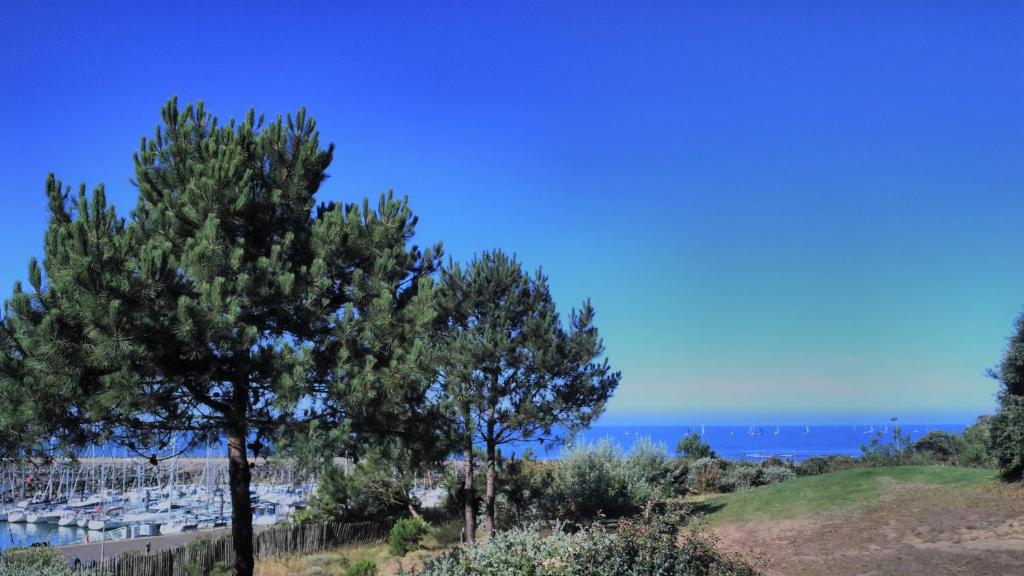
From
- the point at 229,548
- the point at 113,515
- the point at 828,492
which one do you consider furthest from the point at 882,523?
the point at 113,515

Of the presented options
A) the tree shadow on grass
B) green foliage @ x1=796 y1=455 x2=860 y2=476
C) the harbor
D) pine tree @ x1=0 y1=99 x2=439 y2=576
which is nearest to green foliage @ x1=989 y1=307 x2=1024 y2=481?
the tree shadow on grass

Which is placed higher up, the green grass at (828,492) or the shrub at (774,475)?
the green grass at (828,492)

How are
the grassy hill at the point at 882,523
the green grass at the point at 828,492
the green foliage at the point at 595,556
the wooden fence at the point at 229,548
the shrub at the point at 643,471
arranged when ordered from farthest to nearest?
the shrub at the point at 643,471 → the green grass at the point at 828,492 → the wooden fence at the point at 229,548 → the grassy hill at the point at 882,523 → the green foliage at the point at 595,556

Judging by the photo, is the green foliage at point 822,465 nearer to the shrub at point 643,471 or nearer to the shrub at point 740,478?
the shrub at point 740,478

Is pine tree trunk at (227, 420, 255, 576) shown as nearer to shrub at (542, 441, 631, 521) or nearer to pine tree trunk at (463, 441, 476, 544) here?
pine tree trunk at (463, 441, 476, 544)

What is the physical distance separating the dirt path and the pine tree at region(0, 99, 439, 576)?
651 centimetres

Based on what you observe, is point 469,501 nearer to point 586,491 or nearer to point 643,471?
point 586,491

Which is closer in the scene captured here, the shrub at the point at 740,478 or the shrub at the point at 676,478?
the shrub at the point at 676,478

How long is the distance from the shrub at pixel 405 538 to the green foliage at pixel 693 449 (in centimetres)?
1976

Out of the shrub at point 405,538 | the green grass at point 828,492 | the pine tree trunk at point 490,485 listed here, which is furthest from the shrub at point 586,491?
the shrub at point 405,538

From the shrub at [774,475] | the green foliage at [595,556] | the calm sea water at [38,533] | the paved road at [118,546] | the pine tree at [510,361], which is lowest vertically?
the calm sea water at [38,533]

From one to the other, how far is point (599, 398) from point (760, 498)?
19.4 ft

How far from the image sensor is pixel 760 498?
64.7ft

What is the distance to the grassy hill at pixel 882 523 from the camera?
10758mm
